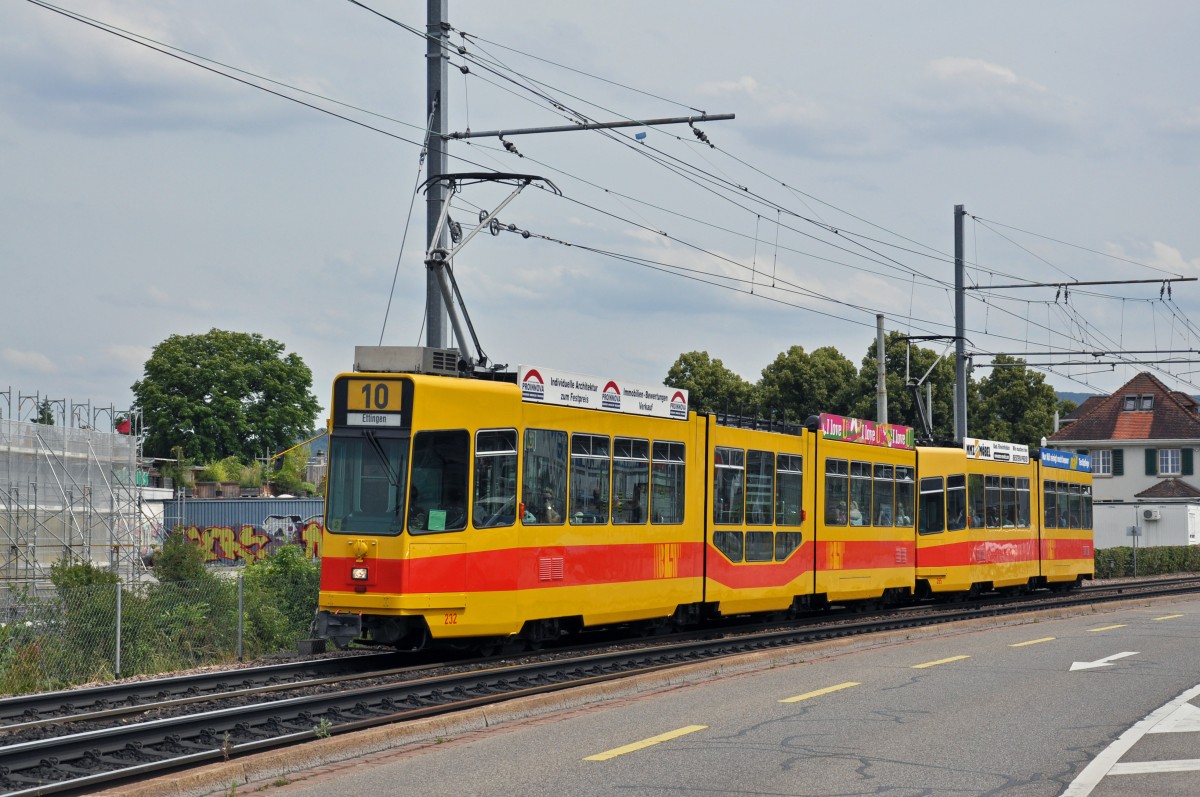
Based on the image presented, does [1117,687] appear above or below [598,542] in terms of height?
below

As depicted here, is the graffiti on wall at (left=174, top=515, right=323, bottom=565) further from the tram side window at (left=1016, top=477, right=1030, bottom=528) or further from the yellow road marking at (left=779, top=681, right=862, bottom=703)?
the yellow road marking at (left=779, top=681, right=862, bottom=703)

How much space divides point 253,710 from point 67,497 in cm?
2826

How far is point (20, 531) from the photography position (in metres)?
34.9

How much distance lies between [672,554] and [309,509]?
45.7 m

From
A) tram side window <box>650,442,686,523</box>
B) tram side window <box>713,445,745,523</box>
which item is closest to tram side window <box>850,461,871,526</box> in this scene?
tram side window <box>713,445,745,523</box>

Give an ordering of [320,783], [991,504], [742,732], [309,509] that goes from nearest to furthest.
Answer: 1. [320,783]
2. [742,732]
3. [991,504]
4. [309,509]

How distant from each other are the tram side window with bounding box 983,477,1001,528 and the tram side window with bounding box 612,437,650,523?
1285 centimetres

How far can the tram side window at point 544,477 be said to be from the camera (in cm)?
1592

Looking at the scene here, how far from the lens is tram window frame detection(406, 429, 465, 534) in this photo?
48.6 ft

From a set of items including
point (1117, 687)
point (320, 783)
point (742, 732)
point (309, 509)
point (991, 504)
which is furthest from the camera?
point (309, 509)

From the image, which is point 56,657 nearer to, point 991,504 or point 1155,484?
point 991,504

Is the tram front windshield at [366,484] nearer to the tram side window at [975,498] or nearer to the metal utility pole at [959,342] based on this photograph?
the tram side window at [975,498]

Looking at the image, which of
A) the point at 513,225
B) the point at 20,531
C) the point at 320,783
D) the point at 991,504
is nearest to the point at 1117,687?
the point at 320,783

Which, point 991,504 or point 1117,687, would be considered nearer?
point 1117,687
